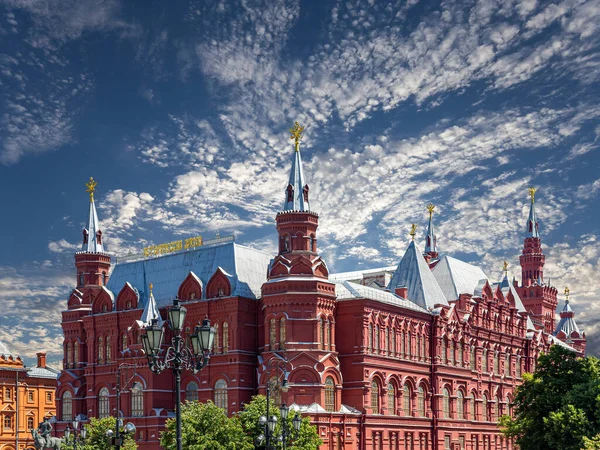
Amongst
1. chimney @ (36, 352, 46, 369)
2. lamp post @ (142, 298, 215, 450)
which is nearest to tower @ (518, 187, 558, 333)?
chimney @ (36, 352, 46, 369)

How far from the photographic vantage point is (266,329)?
72.1 metres

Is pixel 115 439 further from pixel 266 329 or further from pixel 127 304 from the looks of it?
pixel 127 304

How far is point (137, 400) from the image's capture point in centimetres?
7725

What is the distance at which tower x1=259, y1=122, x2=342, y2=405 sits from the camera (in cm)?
7019

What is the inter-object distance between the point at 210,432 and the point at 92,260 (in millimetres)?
33471

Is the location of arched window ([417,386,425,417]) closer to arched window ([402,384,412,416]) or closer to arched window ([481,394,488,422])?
arched window ([402,384,412,416])

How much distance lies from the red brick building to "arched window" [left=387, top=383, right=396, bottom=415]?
0.16 metres

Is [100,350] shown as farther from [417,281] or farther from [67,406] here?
[417,281]

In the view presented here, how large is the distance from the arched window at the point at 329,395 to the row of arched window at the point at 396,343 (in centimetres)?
505

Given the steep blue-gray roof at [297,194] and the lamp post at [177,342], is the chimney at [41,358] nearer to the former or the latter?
the steep blue-gray roof at [297,194]

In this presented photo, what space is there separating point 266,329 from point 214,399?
346 inches

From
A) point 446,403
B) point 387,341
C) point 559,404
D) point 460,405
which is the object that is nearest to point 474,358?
point 460,405

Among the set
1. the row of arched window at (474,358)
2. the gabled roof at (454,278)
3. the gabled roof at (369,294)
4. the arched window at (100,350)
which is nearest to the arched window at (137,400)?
the arched window at (100,350)

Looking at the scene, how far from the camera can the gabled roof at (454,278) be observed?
92500 mm
